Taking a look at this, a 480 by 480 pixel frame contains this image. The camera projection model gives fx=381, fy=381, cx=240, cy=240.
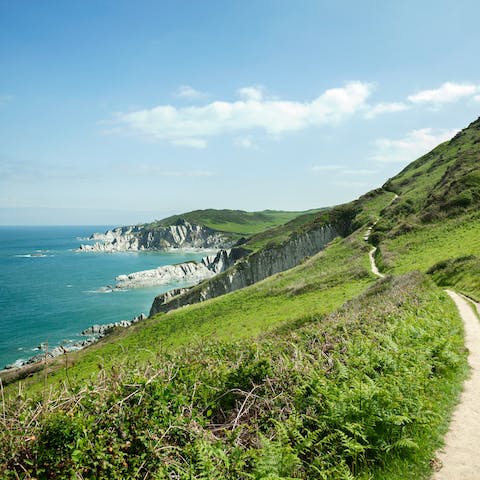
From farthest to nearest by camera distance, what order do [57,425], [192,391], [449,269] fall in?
[449,269] < [192,391] < [57,425]

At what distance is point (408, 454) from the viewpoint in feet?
27.1

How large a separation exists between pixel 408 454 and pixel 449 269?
1347 inches

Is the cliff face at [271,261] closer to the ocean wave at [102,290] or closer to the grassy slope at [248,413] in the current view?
the ocean wave at [102,290]

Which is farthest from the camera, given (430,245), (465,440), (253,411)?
(430,245)

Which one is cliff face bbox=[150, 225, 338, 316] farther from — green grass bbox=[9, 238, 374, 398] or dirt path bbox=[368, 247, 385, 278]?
dirt path bbox=[368, 247, 385, 278]

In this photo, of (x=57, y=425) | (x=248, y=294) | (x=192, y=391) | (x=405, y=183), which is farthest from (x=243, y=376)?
(x=405, y=183)

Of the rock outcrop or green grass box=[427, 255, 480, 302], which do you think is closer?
green grass box=[427, 255, 480, 302]

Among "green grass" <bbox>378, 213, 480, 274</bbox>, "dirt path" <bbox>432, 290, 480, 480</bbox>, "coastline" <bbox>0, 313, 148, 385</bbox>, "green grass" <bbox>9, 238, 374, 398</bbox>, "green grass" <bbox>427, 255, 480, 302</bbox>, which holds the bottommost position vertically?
"coastline" <bbox>0, 313, 148, 385</bbox>

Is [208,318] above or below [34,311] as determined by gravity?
above

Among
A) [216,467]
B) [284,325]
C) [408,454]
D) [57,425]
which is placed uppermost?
[57,425]

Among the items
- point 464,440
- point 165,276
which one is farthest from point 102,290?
point 464,440

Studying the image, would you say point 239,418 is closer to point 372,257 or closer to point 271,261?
point 372,257

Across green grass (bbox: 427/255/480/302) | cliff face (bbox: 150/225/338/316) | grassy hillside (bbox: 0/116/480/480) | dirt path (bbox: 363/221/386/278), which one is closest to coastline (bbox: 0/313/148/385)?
cliff face (bbox: 150/225/338/316)

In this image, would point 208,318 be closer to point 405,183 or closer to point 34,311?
point 34,311
